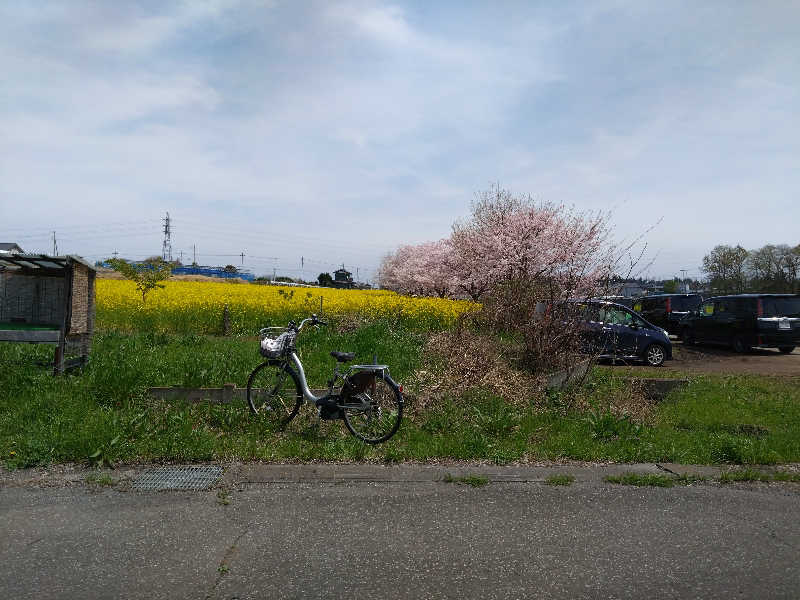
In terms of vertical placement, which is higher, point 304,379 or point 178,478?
point 304,379

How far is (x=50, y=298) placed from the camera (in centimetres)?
834

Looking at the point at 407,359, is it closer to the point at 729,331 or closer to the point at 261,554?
the point at 261,554

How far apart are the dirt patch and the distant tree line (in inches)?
1454

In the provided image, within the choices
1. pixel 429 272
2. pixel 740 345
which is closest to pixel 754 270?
pixel 429 272

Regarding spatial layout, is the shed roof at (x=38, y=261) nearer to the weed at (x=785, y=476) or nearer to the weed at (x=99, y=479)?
the weed at (x=99, y=479)

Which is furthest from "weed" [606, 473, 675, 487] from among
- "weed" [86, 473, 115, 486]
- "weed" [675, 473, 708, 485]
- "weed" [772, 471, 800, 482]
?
"weed" [86, 473, 115, 486]

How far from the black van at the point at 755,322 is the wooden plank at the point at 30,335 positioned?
15.7m

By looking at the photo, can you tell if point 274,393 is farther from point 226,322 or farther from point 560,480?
point 226,322

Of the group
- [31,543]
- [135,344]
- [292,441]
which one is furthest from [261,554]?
[135,344]

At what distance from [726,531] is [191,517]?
363cm

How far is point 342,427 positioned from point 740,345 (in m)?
13.8

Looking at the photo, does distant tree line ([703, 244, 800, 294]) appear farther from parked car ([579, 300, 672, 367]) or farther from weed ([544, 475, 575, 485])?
weed ([544, 475, 575, 485])

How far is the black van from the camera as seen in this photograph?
49.7 ft

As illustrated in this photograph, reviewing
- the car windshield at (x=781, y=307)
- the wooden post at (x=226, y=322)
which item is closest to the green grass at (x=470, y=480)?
the wooden post at (x=226, y=322)
